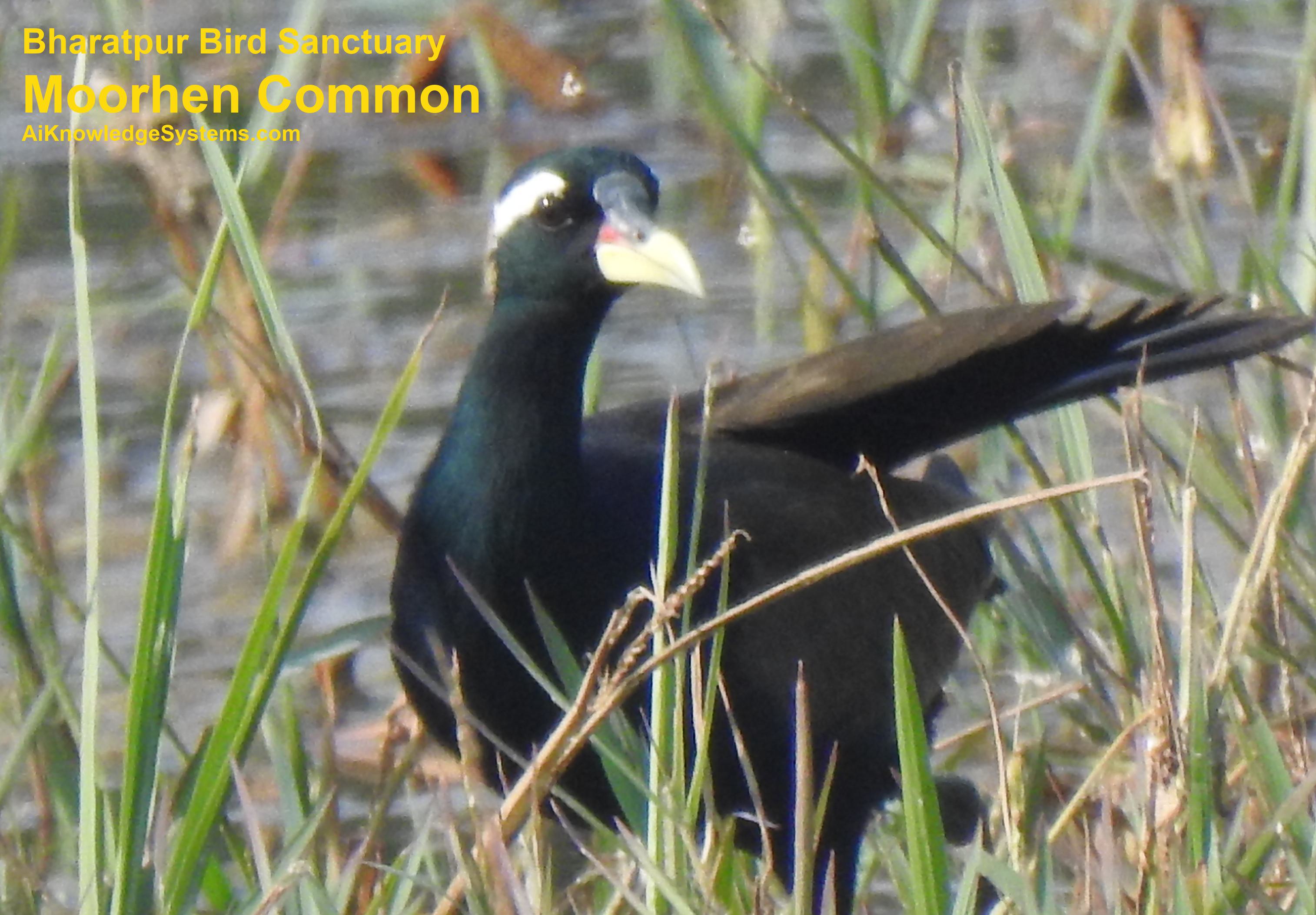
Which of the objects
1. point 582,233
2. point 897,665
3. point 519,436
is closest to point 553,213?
point 582,233

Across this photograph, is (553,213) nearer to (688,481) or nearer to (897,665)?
(688,481)

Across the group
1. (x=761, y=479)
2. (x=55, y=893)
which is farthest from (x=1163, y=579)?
(x=55, y=893)

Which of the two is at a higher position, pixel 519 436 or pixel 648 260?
pixel 648 260

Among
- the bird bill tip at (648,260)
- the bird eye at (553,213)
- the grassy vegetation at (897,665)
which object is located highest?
the bird eye at (553,213)

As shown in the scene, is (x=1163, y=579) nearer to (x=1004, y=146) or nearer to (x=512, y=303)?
(x=1004, y=146)

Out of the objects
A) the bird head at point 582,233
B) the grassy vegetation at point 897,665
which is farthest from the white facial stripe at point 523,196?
the grassy vegetation at point 897,665

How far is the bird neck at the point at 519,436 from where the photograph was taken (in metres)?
2.63

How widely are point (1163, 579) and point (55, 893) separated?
1.60 meters

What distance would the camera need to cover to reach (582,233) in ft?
8.69

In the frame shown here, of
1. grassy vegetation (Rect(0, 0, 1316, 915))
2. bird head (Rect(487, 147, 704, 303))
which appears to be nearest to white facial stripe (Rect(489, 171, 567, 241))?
bird head (Rect(487, 147, 704, 303))

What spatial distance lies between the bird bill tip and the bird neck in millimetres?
65

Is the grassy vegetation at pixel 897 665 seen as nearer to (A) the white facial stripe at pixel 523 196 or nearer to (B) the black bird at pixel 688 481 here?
(B) the black bird at pixel 688 481

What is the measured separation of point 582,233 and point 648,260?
4.0 inches

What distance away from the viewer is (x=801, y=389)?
297cm
